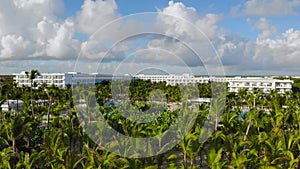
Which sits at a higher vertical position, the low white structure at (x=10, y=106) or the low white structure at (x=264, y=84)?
the low white structure at (x=264, y=84)

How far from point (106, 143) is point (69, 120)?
13.3 ft

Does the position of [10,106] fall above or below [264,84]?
below

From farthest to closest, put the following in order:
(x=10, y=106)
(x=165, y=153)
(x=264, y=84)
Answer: (x=264, y=84), (x=10, y=106), (x=165, y=153)

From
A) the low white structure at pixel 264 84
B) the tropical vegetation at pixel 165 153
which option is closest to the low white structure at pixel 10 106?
the tropical vegetation at pixel 165 153

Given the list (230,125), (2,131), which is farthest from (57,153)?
(230,125)

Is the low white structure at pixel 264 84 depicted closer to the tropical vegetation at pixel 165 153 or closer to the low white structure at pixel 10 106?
the low white structure at pixel 10 106

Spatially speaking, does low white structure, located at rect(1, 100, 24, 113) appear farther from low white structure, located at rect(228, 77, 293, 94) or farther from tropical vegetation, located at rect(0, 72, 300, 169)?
low white structure, located at rect(228, 77, 293, 94)

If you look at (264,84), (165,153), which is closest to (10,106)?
(165,153)

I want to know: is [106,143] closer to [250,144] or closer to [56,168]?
[56,168]

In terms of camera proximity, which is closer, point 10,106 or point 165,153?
point 165,153

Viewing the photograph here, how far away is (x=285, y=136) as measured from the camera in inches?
551

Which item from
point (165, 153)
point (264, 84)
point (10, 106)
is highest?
point (264, 84)

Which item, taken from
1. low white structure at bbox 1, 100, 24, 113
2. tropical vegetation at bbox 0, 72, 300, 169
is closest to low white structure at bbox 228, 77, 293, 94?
low white structure at bbox 1, 100, 24, 113

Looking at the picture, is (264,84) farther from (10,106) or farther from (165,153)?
(165,153)
